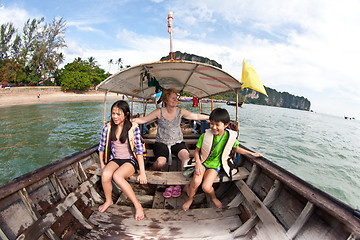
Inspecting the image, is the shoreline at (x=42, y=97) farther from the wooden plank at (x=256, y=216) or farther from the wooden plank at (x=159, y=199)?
the wooden plank at (x=256, y=216)

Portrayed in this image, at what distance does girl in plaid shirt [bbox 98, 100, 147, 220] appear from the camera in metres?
2.35

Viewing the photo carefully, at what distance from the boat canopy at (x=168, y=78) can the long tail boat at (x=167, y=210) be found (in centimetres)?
20

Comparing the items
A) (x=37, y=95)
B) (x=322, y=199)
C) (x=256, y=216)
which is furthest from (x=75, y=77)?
(x=322, y=199)

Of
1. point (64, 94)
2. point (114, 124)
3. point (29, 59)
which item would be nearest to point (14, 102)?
point (64, 94)

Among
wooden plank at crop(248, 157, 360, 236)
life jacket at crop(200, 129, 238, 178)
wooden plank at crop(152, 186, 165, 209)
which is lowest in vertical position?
wooden plank at crop(152, 186, 165, 209)

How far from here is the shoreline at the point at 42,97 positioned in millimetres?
26381

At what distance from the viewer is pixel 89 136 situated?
10047 millimetres

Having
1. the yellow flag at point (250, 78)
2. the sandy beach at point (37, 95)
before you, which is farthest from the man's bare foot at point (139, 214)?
the sandy beach at point (37, 95)

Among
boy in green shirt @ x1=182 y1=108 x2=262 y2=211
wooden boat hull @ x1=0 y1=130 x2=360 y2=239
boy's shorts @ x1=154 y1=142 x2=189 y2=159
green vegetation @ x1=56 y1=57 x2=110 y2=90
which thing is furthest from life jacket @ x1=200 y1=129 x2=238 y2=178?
green vegetation @ x1=56 y1=57 x2=110 y2=90

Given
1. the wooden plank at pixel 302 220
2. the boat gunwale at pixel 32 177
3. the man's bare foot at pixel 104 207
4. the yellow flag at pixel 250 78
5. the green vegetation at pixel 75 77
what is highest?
the green vegetation at pixel 75 77

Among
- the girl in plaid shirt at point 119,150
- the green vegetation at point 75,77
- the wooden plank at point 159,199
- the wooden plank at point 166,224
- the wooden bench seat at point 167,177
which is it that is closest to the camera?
the wooden plank at point 166,224

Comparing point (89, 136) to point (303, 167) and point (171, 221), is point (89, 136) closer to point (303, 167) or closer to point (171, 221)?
point (171, 221)

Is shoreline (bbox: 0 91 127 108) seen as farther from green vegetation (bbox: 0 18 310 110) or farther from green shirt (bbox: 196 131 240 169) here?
green shirt (bbox: 196 131 240 169)

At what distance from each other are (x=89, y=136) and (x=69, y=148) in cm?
222
